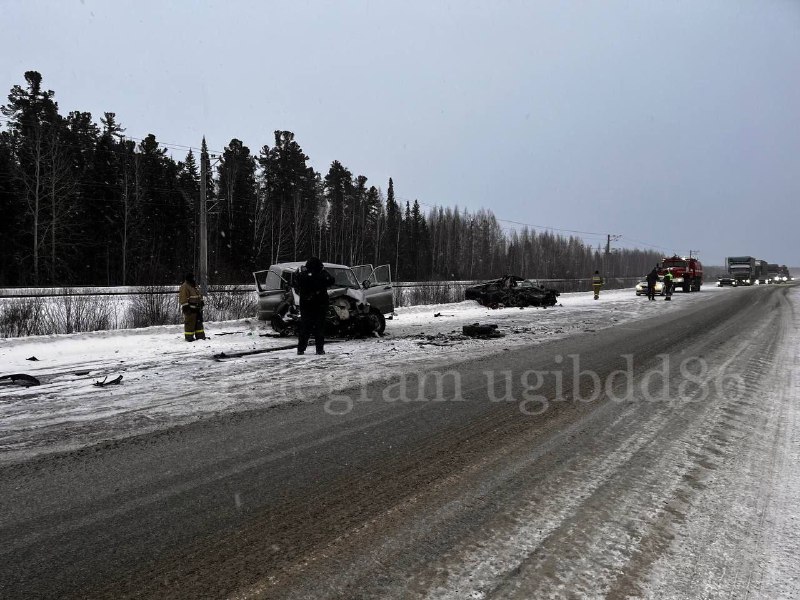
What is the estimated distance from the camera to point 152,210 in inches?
1868

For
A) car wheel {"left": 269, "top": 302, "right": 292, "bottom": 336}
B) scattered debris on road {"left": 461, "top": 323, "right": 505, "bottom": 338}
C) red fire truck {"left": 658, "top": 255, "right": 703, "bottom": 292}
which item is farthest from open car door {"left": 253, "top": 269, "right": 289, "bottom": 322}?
red fire truck {"left": 658, "top": 255, "right": 703, "bottom": 292}

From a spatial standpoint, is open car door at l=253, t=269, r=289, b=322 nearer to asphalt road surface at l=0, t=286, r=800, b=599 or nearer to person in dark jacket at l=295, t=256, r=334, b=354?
person in dark jacket at l=295, t=256, r=334, b=354

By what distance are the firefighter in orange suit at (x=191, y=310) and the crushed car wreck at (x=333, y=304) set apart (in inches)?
55.8

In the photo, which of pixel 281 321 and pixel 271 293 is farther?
pixel 271 293

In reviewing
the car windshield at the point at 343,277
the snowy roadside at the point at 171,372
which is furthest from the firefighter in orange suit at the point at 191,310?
the car windshield at the point at 343,277

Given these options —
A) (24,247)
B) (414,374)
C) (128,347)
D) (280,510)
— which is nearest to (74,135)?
(24,247)

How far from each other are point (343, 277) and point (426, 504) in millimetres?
9349

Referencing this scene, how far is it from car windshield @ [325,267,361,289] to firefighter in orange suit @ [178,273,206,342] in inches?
123

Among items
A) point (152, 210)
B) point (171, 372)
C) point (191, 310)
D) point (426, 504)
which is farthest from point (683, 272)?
point (152, 210)

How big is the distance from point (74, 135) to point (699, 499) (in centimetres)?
5617

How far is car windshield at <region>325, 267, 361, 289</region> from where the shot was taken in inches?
468

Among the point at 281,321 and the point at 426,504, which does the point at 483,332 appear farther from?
the point at 426,504

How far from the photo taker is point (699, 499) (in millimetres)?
3158

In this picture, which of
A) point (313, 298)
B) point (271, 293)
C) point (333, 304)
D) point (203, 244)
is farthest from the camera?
point (203, 244)
